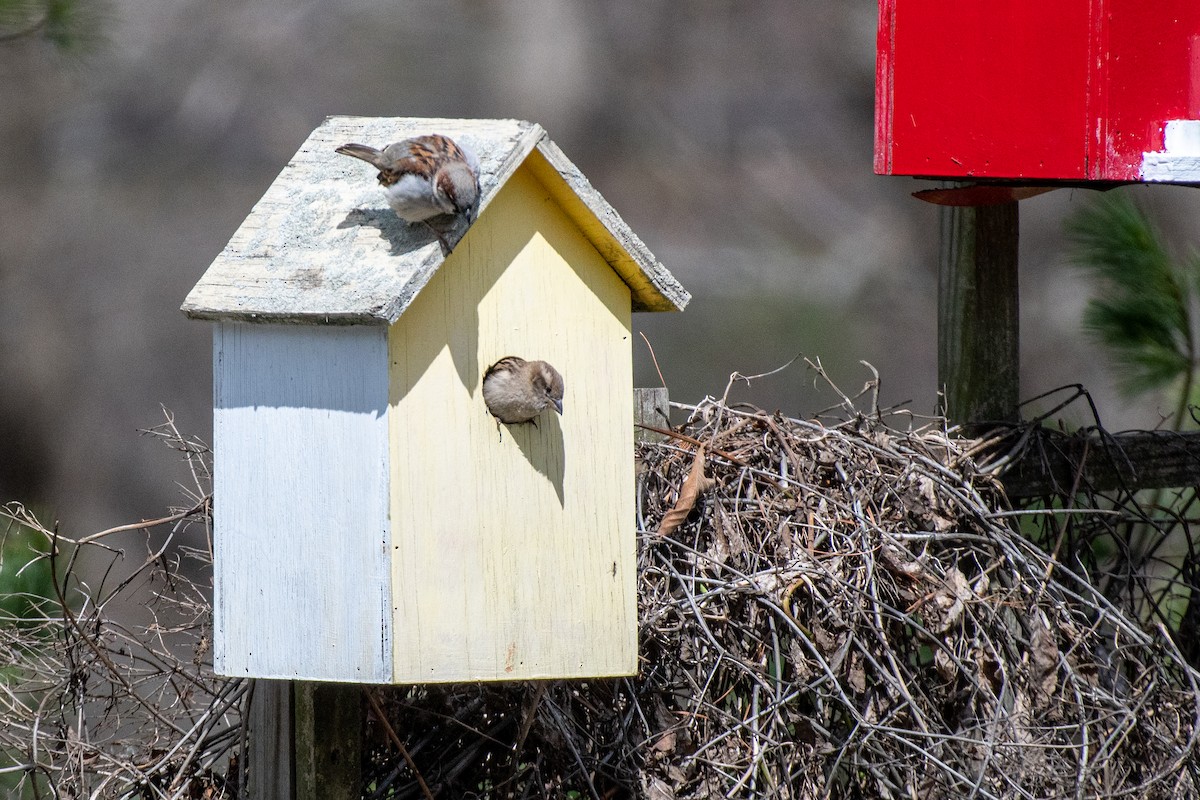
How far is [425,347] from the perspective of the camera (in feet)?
7.24

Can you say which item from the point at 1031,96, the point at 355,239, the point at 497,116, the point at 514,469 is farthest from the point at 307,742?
the point at 497,116

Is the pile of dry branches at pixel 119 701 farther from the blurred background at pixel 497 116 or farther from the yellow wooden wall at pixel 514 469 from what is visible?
the blurred background at pixel 497 116

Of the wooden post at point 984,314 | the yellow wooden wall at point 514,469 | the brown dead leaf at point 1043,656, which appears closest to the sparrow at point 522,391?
the yellow wooden wall at point 514,469

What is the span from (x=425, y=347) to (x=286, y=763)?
81 centimetres

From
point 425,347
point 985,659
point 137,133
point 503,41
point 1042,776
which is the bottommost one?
point 1042,776

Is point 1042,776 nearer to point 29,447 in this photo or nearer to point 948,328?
point 948,328

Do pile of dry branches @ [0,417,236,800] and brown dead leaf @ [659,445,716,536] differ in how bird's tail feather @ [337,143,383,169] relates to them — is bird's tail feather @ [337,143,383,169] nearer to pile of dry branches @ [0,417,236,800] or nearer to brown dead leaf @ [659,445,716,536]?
pile of dry branches @ [0,417,236,800]

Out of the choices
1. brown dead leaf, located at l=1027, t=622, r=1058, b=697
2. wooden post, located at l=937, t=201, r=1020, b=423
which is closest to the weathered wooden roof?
brown dead leaf, located at l=1027, t=622, r=1058, b=697

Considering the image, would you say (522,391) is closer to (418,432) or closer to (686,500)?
(418,432)

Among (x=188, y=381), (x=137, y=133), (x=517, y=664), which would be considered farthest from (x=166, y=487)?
(x=517, y=664)

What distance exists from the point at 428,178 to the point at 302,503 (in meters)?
0.56

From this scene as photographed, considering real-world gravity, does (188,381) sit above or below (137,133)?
below

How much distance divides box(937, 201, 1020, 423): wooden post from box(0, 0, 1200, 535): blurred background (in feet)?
13.8

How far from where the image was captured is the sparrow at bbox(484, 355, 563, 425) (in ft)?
7.40
